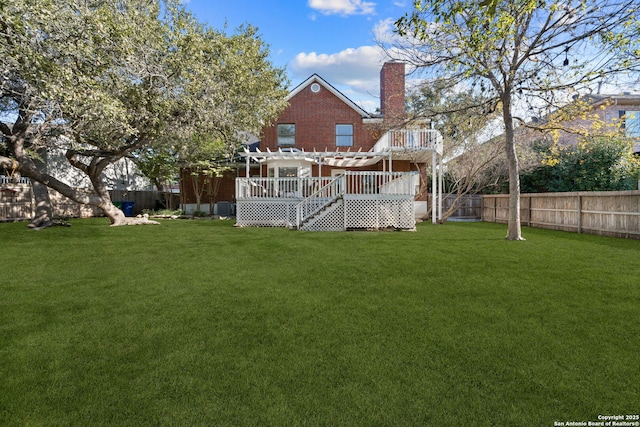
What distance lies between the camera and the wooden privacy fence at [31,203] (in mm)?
15055

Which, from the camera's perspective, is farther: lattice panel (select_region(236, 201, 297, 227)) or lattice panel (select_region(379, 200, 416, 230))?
lattice panel (select_region(236, 201, 297, 227))

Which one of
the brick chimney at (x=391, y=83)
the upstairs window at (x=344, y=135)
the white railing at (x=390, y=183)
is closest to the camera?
the white railing at (x=390, y=183)

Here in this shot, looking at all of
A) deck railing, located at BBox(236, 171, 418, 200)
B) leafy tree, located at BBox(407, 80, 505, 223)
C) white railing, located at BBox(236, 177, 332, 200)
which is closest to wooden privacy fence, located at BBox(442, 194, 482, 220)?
leafy tree, located at BBox(407, 80, 505, 223)

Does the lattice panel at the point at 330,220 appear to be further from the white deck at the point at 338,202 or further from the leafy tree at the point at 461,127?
the leafy tree at the point at 461,127

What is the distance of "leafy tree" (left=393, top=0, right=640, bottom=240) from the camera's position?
8.41 metres

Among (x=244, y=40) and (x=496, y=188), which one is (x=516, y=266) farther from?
(x=496, y=188)

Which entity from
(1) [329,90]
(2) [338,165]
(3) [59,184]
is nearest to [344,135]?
(2) [338,165]

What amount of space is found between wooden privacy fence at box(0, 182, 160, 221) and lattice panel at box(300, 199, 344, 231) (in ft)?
41.5

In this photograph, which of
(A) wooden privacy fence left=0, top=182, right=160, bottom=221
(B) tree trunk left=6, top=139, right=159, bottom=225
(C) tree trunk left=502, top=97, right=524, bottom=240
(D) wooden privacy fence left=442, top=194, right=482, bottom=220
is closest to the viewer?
(C) tree trunk left=502, top=97, right=524, bottom=240

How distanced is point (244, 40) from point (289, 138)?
265 inches

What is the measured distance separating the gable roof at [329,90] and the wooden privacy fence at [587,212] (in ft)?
31.8

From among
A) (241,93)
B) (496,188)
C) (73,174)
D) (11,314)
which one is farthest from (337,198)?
(73,174)

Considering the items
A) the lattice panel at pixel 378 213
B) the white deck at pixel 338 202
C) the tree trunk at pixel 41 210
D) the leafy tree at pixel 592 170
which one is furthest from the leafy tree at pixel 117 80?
the leafy tree at pixel 592 170

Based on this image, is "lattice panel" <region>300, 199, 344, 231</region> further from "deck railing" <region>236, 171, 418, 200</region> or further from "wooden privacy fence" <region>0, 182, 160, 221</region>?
"wooden privacy fence" <region>0, 182, 160, 221</region>
